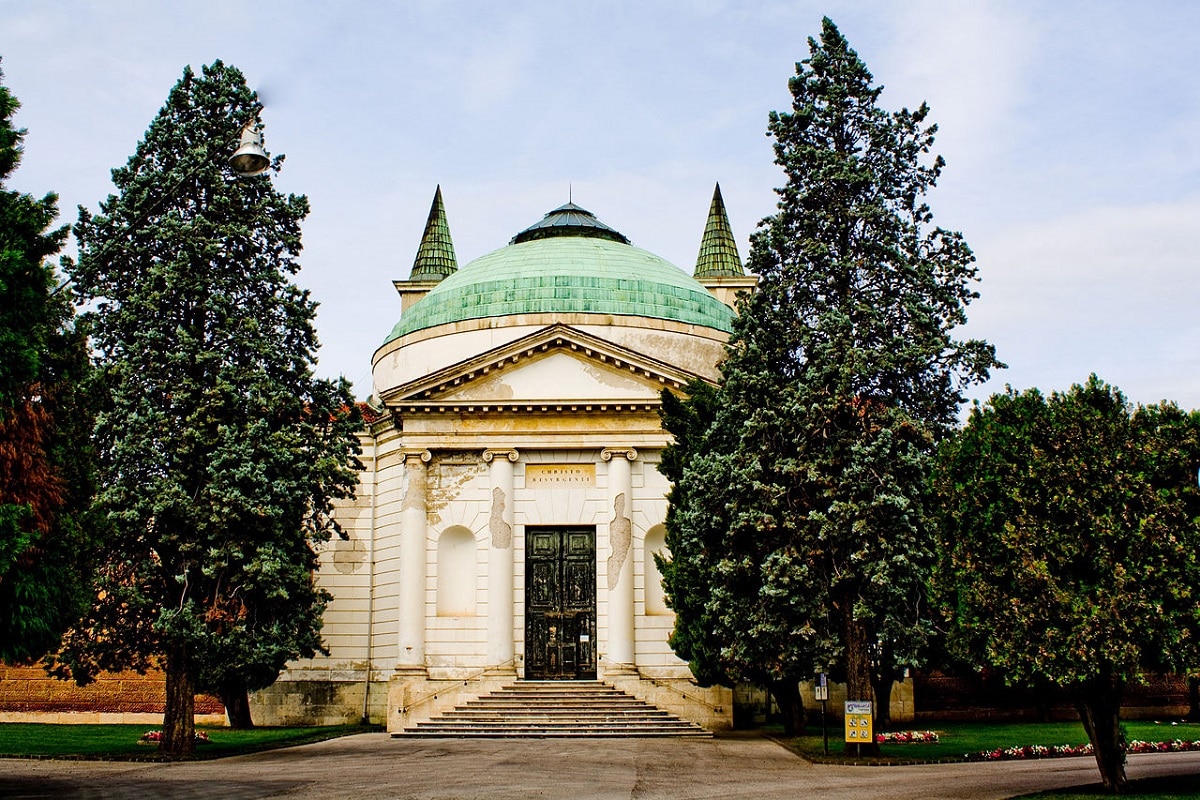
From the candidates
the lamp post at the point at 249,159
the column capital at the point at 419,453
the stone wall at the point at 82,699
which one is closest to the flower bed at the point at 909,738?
the column capital at the point at 419,453

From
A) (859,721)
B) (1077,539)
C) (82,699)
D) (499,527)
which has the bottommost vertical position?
(82,699)

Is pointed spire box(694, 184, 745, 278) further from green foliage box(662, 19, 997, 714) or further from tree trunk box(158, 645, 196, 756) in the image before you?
tree trunk box(158, 645, 196, 756)

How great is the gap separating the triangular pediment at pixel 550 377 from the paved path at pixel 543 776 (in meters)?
12.0

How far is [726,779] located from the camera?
64.0 feet

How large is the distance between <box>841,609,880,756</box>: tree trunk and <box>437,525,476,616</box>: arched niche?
15.2m

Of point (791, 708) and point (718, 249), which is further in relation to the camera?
point (718, 249)

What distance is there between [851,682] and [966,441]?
22.0 feet

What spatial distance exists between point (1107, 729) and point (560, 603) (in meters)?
20.3

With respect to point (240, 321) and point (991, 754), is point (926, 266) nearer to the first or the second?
point (991, 754)

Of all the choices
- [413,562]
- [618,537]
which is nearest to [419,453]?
[413,562]

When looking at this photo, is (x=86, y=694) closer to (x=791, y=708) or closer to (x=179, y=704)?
(x=179, y=704)

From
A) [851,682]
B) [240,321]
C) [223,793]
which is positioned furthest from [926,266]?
[223,793]

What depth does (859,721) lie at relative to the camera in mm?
22250

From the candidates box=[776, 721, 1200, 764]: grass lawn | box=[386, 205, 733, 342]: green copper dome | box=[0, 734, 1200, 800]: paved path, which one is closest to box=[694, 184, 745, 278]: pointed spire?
box=[386, 205, 733, 342]: green copper dome
